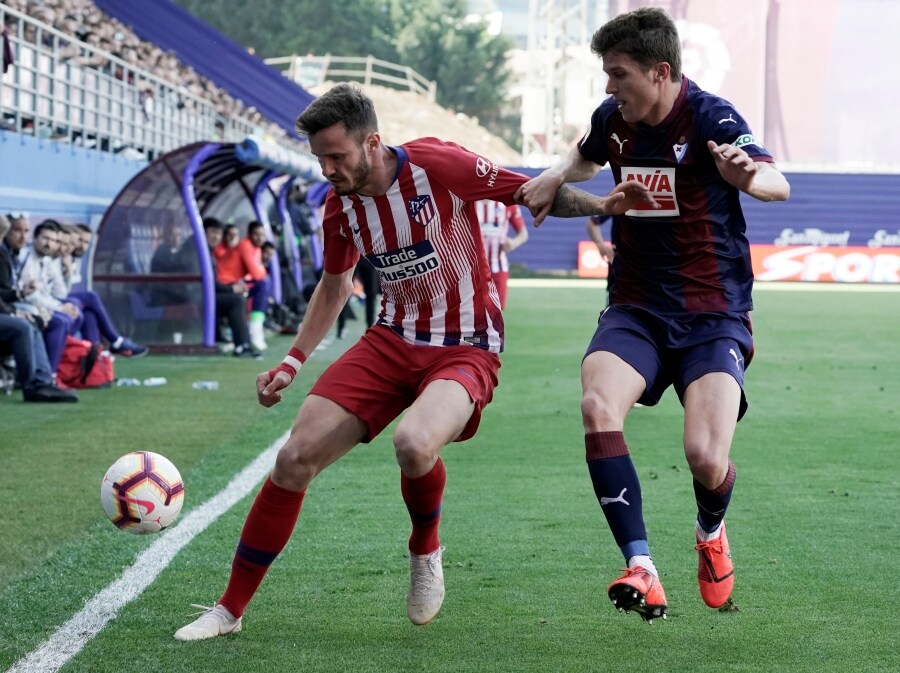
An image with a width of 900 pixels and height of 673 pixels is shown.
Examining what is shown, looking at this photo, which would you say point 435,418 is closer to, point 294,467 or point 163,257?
point 294,467

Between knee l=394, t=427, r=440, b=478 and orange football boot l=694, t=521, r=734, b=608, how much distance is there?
1.04m

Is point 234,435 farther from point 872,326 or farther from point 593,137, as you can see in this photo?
point 872,326

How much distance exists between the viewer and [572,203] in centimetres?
464

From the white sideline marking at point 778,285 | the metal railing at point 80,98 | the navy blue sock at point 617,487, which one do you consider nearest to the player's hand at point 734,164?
the navy blue sock at point 617,487

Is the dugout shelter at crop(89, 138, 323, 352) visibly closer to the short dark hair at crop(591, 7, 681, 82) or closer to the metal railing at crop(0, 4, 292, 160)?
the metal railing at crop(0, 4, 292, 160)

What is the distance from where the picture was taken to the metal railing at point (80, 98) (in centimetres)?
1502

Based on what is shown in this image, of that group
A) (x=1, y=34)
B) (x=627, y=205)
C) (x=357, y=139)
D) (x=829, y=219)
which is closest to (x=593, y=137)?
(x=627, y=205)

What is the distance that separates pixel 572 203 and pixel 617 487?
1.04m

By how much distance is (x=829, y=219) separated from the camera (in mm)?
38031

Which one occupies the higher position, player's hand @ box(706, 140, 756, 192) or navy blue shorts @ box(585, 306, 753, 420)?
player's hand @ box(706, 140, 756, 192)

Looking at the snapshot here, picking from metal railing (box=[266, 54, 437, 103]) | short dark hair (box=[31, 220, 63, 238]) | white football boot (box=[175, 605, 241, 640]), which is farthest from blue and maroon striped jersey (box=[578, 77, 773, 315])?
metal railing (box=[266, 54, 437, 103])

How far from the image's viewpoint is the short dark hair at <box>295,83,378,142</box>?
4.38 metres

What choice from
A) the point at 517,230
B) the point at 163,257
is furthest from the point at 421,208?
the point at 163,257

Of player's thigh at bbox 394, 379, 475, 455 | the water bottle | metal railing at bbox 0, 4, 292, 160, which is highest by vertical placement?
metal railing at bbox 0, 4, 292, 160
